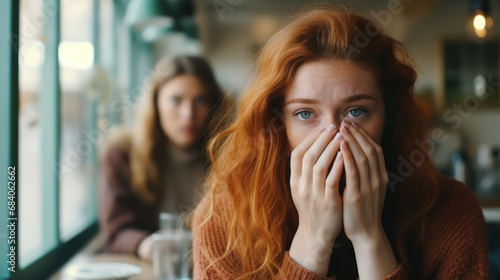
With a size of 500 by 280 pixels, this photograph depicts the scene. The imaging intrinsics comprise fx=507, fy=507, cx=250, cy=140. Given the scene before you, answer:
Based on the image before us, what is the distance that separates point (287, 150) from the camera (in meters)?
0.84

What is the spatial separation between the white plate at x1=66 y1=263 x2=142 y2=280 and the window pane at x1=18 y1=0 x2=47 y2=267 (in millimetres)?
→ 131

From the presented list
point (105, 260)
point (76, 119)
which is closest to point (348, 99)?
point (105, 260)

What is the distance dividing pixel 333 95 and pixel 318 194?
15 cm

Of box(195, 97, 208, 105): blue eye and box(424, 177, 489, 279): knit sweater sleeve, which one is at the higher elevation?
box(195, 97, 208, 105): blue eye

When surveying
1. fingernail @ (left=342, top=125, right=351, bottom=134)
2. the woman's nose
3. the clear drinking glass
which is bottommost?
the clear drinking glass

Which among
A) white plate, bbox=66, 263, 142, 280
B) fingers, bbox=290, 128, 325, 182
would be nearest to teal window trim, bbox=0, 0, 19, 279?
white plate, bbox=66, 263, 142, 280

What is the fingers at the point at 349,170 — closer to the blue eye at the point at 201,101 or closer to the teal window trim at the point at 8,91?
the teal window trim at the point at 8,91

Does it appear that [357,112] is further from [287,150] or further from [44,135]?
[44,135]

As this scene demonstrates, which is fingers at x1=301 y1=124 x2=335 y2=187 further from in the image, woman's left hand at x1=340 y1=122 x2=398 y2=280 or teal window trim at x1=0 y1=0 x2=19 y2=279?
teal window trim at x1=0 y1=0 x2=19 y2=279

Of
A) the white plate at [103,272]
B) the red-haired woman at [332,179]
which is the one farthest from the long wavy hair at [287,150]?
the white plate at [103,272]

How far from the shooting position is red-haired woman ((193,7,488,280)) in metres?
0.75

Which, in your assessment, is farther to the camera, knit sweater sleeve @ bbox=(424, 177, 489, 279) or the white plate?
the white plate

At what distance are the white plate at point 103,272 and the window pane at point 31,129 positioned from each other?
0.13 meters

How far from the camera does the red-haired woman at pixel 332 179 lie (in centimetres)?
75
